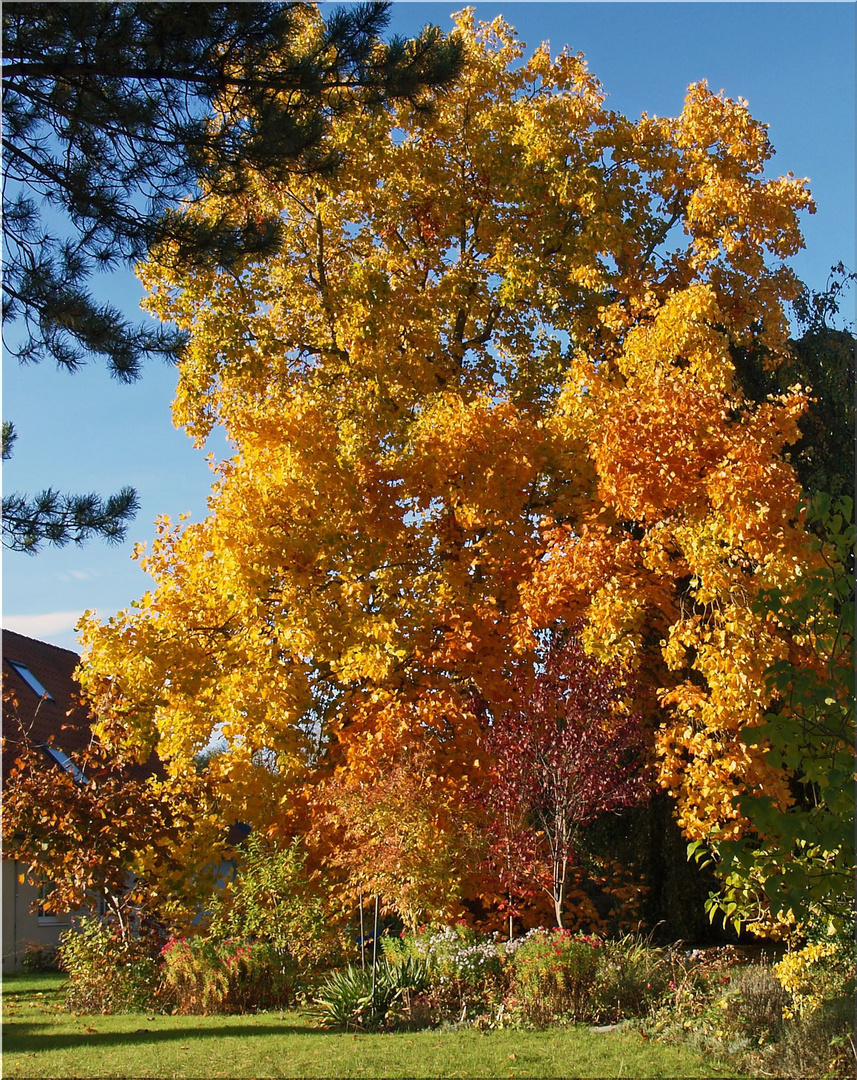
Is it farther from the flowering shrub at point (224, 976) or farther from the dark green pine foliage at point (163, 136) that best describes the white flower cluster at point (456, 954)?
the dark green pine foliage at point (163, 136)

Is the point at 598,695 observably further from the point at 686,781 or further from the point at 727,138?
the point at 727,138

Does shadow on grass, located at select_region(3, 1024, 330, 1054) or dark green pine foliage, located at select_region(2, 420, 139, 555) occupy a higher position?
dark green pine foliage, located at select_region(2, 420, 139, 555)

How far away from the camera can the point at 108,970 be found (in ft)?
34.4

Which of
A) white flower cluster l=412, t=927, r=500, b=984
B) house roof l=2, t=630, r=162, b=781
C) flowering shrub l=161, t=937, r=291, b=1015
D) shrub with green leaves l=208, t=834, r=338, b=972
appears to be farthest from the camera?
house roof l=2, t=630, r=162, b=781

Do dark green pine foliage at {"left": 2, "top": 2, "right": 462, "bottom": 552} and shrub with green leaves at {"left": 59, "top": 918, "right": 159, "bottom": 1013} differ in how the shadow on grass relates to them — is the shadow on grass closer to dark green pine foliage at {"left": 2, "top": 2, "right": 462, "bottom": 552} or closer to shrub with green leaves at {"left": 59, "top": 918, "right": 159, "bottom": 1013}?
shrub with green leaves at {"left": 59, "top": 918, "right": 159, "bottom": 1013}

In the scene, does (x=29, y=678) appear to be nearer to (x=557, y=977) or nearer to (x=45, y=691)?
(x=45, y=691)

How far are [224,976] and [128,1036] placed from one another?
1.56 meters

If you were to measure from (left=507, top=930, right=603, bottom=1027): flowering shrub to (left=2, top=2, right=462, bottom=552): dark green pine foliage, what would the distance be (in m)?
5.44

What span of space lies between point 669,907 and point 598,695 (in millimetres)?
5174

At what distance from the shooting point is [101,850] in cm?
935

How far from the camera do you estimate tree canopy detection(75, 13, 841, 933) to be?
33.0 feet

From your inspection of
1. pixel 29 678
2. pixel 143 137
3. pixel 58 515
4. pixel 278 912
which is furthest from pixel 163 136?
pixel 29 678

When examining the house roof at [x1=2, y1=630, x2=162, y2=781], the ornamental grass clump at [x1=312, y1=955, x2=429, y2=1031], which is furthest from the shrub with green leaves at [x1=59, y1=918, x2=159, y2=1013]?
the house roof at [x1=2, y1=630, x2=162, y2=781]

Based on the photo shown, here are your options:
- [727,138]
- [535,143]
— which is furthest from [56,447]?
[727,138]
